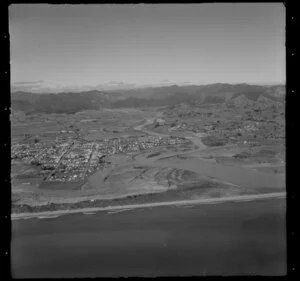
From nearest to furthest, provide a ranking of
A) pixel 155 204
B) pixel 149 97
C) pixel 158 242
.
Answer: pixel 158 242
pixel 155 204
pixel 149 97

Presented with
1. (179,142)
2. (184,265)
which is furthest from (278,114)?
(184,265)

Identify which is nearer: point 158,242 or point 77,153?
point 158,242

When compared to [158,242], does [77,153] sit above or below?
above

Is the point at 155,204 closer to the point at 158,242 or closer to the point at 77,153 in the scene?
the point at 158,242

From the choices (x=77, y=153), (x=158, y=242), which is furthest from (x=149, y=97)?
(x=158, y=242)

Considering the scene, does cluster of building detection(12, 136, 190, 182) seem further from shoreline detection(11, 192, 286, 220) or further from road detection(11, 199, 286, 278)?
road detection(11, 199, 286, 278)

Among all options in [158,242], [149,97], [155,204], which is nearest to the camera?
[158,242]

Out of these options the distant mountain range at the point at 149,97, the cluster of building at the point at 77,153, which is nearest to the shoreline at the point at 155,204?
the cluster of building at the point at 77,153
